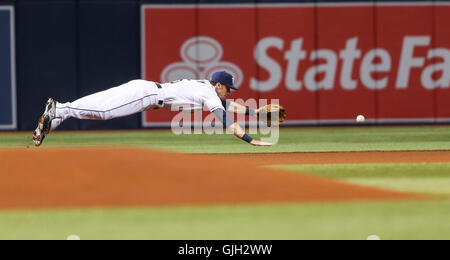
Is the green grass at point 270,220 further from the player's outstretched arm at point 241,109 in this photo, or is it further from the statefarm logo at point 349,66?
the statefarm logo at point 349,66

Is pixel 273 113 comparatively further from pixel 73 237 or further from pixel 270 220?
pixel 73 237

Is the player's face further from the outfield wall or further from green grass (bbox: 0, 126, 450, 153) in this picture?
the outfield wall

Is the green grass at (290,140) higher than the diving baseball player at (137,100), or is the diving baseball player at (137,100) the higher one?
the diving baseball player at (137,100)

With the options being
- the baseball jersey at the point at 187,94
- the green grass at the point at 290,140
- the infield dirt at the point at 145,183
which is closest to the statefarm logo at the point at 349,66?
the green grass at the point at 290,140

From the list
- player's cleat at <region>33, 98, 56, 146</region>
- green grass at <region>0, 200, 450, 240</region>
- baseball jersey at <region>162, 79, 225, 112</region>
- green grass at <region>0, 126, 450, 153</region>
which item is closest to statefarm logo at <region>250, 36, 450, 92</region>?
green grass at <region>0, 126, 450, 153</region>

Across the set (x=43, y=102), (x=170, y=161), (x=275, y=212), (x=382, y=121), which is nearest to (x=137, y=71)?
(x=43, y=102)
